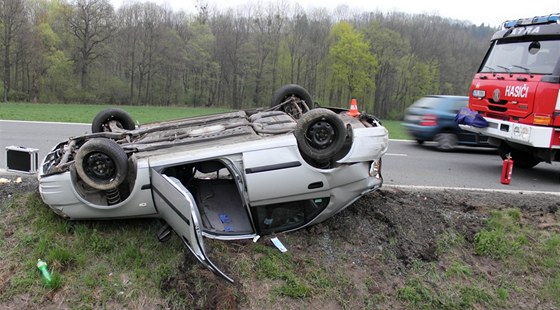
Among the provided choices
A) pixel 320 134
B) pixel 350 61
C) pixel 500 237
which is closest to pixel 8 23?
pixel 350 61

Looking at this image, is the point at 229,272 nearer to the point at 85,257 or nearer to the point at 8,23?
the point at 85,257

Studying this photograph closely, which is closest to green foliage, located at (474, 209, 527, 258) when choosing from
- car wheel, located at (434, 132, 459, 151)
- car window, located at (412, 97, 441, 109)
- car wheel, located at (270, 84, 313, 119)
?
car wheel, located at (270, 84, 313, 119)

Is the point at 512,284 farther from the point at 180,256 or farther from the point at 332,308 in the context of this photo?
the point at 180,256

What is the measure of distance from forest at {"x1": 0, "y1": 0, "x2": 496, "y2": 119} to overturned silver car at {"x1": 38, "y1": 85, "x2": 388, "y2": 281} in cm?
4780

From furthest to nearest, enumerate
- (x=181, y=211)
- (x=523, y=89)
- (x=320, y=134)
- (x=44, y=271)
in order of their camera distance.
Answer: (x=523, y=89), (x=320, y=134), (x=44, y=271), (x=181, y=211)

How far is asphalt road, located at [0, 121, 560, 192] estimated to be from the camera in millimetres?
7074

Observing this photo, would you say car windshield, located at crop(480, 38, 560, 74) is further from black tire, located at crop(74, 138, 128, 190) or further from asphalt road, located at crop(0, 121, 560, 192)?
black tire, located at crop(74, 138, 128, 190)

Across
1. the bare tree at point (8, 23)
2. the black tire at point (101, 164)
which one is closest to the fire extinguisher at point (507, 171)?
the black tire at point (101, 164)

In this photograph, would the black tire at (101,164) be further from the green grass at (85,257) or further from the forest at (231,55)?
the forest at (231,55)

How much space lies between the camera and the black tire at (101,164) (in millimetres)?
3468

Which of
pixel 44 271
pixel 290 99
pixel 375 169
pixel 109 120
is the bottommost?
pixel 44 271

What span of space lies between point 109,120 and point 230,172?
2.30 m

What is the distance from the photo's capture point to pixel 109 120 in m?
5.17

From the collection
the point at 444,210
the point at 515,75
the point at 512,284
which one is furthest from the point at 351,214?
the point at 515,75
